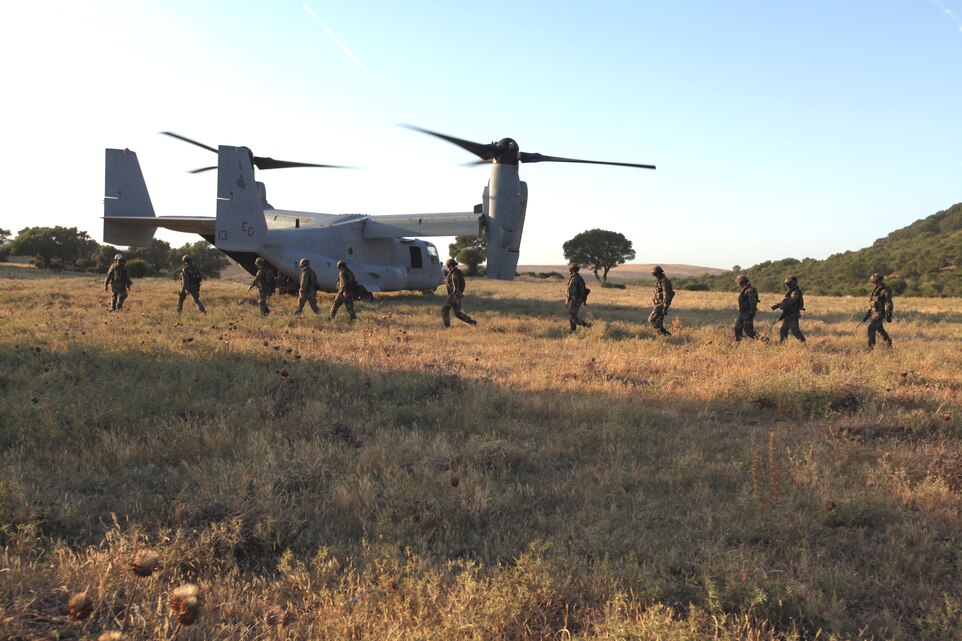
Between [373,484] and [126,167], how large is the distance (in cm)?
2027

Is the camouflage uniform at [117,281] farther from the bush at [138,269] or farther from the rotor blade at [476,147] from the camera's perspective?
the bush at [138,269]

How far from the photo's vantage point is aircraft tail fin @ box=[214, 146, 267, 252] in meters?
17.3

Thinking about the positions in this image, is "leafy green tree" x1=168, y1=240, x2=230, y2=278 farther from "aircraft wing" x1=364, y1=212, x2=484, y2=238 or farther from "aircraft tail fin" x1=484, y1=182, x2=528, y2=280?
"aircraft tail fin" x1=484, y1=182, x2=528, y2=280

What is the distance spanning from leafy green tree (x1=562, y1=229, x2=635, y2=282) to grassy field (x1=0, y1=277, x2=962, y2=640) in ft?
250

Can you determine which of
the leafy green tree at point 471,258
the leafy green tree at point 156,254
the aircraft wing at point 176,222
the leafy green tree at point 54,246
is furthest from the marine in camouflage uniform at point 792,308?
the leafy green tree at point 156,254

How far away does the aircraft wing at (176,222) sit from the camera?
18422 millimetres

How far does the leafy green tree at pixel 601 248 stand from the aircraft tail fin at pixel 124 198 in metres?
68.6

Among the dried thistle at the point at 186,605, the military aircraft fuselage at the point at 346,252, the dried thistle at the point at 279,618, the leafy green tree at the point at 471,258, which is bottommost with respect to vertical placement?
the dried thistle at the point at 279,618

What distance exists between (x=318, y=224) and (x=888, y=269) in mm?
58917

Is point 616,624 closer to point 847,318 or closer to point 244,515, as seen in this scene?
point 244,515

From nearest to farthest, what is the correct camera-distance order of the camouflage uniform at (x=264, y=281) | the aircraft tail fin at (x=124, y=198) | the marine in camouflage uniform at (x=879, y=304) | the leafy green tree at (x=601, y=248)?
the marine in camouflage uniform at (x=879, y=304), the camouflage uniform at (x=264, y=281), the aircraft tail fin at (x=124, y=198), the leafy green tree at (x=601, y=248)

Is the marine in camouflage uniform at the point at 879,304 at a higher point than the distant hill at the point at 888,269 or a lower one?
lower

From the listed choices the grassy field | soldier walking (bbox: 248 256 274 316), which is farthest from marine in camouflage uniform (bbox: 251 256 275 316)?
the grassy field

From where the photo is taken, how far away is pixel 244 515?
12.5 feet
